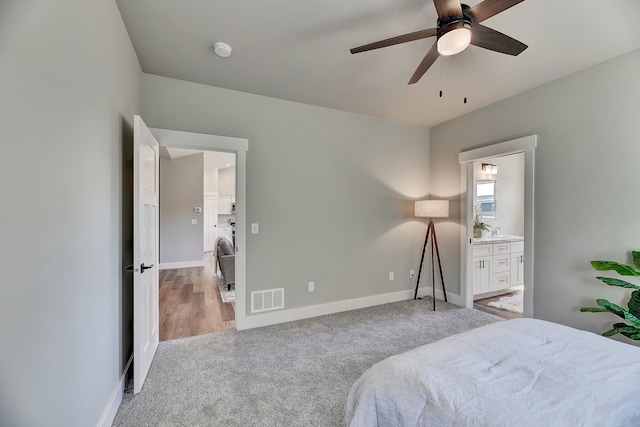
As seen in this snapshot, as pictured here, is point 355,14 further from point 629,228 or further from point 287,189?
point 629,228

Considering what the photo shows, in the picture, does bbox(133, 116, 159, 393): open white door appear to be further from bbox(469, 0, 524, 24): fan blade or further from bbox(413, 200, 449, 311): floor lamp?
bbox(413, 200, 449, 311): floor lamp

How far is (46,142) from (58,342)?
81 cm

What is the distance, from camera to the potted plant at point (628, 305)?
2.12 m

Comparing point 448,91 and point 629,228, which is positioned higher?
point 448,91

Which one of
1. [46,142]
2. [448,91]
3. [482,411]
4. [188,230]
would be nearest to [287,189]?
[448,91]

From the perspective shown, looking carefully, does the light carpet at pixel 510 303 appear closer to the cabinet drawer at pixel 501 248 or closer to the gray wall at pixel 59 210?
the cabinet drawer at pixel 501 248

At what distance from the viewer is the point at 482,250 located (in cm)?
409

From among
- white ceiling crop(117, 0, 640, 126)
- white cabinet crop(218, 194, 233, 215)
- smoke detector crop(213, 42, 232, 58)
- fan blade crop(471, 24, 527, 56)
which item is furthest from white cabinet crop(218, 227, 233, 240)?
fan blade crop(471, 24, 527, 56)

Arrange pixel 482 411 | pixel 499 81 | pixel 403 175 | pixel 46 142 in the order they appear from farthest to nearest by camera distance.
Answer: pixel 403 175 → pixel 499 81 → pixel 46 142 → pixel 482 411

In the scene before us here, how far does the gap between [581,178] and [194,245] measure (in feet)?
23.8

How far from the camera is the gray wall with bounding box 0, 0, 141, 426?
86 cm

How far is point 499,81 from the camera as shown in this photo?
9.52 feet

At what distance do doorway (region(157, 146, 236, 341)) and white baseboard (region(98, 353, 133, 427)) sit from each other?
0.95m

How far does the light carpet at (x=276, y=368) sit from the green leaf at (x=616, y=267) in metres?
1.36
